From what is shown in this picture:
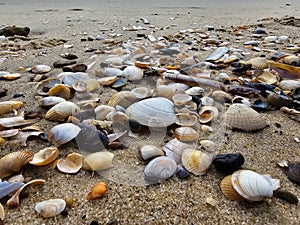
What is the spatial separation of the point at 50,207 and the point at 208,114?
108 centimetres

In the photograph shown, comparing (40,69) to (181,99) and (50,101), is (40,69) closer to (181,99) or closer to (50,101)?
(50,101)

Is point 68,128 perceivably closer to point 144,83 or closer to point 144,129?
point 144,129

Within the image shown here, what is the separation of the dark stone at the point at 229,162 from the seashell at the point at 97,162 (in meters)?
0.52

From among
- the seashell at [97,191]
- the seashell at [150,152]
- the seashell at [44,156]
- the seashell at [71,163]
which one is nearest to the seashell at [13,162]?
the seashell at [44,156]

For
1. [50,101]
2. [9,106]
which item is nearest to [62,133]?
[50,101]

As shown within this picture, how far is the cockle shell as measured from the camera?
1.20m

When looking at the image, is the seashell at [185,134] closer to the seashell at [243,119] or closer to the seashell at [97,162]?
the seashell at [243,119]

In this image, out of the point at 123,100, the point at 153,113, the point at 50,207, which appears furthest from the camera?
the point at 123,100

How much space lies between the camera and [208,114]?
1.84m

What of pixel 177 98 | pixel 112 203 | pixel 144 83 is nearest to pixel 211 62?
pixel 144 83

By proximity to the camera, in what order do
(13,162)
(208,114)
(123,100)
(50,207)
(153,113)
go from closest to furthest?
(50,207) → (13,162) → (153,113) → (208,114) → (123,100)

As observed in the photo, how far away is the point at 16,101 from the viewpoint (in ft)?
6.49

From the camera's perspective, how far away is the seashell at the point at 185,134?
163 centimetres

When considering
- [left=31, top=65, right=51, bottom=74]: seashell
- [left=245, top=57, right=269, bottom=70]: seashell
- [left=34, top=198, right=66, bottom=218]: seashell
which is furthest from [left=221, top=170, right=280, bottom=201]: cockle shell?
[left=31, top=65, right=51, bottom=74]: seashell
